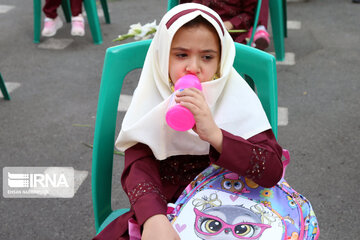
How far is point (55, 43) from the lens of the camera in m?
3.65

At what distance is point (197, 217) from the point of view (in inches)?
39.0

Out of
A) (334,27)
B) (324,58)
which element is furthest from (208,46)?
(334,27)

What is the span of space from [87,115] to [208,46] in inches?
65.5

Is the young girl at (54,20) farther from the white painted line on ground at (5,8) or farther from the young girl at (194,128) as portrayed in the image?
the young girl at (194,128)

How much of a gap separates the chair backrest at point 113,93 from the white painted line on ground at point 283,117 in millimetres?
1269

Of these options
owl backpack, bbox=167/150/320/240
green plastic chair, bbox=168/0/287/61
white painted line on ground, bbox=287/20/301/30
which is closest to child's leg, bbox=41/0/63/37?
green plastic chair, bbox=168/0/287/61

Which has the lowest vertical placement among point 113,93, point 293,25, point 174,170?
point 293,25

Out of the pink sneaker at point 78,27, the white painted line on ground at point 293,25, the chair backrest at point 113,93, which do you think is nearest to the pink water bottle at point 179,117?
the chair backrest at point 113,93

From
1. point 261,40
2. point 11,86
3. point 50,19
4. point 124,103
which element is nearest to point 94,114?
point 124,103

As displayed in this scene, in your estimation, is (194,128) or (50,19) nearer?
(194,128)

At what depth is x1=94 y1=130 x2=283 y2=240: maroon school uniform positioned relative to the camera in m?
0.99

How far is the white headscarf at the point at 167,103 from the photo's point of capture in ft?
3.49

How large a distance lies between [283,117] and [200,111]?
1.69 metres

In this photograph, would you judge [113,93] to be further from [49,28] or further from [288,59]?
[49,28]
